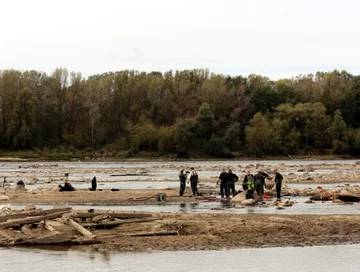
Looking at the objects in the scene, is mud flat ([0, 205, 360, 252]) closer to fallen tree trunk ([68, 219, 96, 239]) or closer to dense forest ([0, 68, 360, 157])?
fallen tree trunk ([68, 219, 96, 239])

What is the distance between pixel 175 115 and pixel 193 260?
119 m

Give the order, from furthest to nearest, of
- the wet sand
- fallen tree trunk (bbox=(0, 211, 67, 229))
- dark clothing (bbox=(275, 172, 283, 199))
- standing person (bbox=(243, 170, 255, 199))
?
dark clothing (bbox=(275, 172, 283, 199)) → standing person (bbox=(243, 170, 255, 199)) → fallen tree trunk (bbox=(0, 211, 67, 229)) → the wet sand

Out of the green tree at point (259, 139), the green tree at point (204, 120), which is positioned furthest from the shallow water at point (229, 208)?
the green tree at point (204, 120)

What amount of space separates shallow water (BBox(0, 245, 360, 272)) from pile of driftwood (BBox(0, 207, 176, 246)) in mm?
811

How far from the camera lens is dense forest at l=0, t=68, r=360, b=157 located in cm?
12862

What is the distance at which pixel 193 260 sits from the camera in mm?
21141

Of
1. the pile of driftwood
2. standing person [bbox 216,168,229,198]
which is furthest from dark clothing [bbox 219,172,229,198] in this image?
the pile of driftwood

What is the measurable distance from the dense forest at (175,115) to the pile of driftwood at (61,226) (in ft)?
336

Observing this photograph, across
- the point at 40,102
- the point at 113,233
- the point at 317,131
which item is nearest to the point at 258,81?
the point at 317,131

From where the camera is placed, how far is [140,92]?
14262 centimetres

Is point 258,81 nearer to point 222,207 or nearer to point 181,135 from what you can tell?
point 181,135

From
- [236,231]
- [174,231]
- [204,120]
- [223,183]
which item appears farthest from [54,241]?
[204,120]

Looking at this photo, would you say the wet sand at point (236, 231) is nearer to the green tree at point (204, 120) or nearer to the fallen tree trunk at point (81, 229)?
the fallen tree trunk at point (81, 229)

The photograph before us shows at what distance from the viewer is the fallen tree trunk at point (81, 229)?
23.6m
